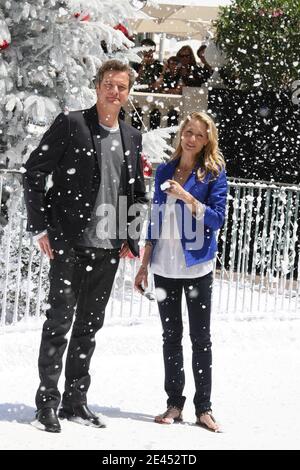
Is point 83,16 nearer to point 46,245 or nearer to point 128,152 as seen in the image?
point 128,152

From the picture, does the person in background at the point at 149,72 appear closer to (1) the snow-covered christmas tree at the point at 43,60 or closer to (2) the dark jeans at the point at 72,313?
(1) the snow-covered christmas tree at the point at 43,60

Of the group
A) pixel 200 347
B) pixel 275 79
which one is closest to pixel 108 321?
pixel 200 347

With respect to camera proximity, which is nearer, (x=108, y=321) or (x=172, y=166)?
(x=172, y=166)

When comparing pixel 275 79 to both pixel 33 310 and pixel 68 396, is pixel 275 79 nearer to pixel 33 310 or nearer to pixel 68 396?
pixel 33 310

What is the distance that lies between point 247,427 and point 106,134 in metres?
1.86

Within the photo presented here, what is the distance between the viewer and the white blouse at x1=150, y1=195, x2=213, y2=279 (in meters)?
5.25

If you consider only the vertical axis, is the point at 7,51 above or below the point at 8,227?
above

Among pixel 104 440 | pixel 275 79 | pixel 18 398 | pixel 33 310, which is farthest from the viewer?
pixel 275 79

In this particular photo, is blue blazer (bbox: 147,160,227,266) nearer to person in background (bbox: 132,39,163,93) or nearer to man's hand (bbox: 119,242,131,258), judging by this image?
man's hand (bbox: 119,242,131,258)

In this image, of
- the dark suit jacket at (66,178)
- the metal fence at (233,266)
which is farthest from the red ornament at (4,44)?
the dark suit jacket at (66,178)

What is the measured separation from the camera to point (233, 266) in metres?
9.23

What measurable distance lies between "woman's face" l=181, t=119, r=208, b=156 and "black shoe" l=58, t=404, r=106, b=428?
1561 mm

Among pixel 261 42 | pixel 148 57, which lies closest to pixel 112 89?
pixel 261 42

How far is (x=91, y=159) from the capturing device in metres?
4.99
